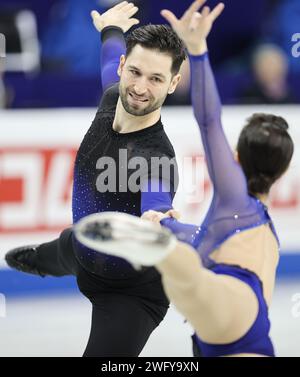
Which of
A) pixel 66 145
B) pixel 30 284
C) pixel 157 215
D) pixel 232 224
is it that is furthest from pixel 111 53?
pixel 30 284

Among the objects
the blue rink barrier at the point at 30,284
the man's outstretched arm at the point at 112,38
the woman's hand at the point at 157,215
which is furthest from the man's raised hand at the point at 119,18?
the blue rink barrier at the point at 30,284

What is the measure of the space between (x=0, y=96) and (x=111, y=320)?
297 cm

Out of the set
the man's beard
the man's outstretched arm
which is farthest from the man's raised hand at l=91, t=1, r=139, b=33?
the man's beard

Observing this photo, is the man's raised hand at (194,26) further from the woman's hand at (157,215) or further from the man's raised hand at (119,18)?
the man's raised hand at (119,18)

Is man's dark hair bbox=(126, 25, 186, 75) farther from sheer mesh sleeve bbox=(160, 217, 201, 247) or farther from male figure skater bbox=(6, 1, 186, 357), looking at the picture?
sheer mesh sleeve bbox=(160, 217, 201, 247)

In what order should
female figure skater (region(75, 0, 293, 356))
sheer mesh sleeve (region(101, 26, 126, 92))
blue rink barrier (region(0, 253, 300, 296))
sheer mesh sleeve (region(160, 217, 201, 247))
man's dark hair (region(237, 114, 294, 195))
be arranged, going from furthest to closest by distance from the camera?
blue rink barrier (region(0, 253, 300, 296))
sheer mesh sleeve (region(101, 26, 126, 92))
sheer mesh sleeve (region(160, 217, 201, 247))
man's dark hair (region(237, 114, 294, 195))
female figure skater (region(75, 0, 293, 356))

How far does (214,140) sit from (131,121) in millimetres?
1076

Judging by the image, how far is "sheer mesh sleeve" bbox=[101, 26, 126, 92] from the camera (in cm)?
373

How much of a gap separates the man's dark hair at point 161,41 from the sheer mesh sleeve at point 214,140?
90 cm

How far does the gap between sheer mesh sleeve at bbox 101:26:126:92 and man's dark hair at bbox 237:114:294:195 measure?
1.35 metres

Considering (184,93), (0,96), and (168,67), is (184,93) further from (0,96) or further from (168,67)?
(168,67)

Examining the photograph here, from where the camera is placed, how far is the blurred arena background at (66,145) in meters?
4.73

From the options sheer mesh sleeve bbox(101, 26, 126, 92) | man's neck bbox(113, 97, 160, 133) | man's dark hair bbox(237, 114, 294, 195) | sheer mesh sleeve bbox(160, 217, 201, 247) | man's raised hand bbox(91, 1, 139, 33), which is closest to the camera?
man's dark hair bbox(237, 114, 294, 195)
